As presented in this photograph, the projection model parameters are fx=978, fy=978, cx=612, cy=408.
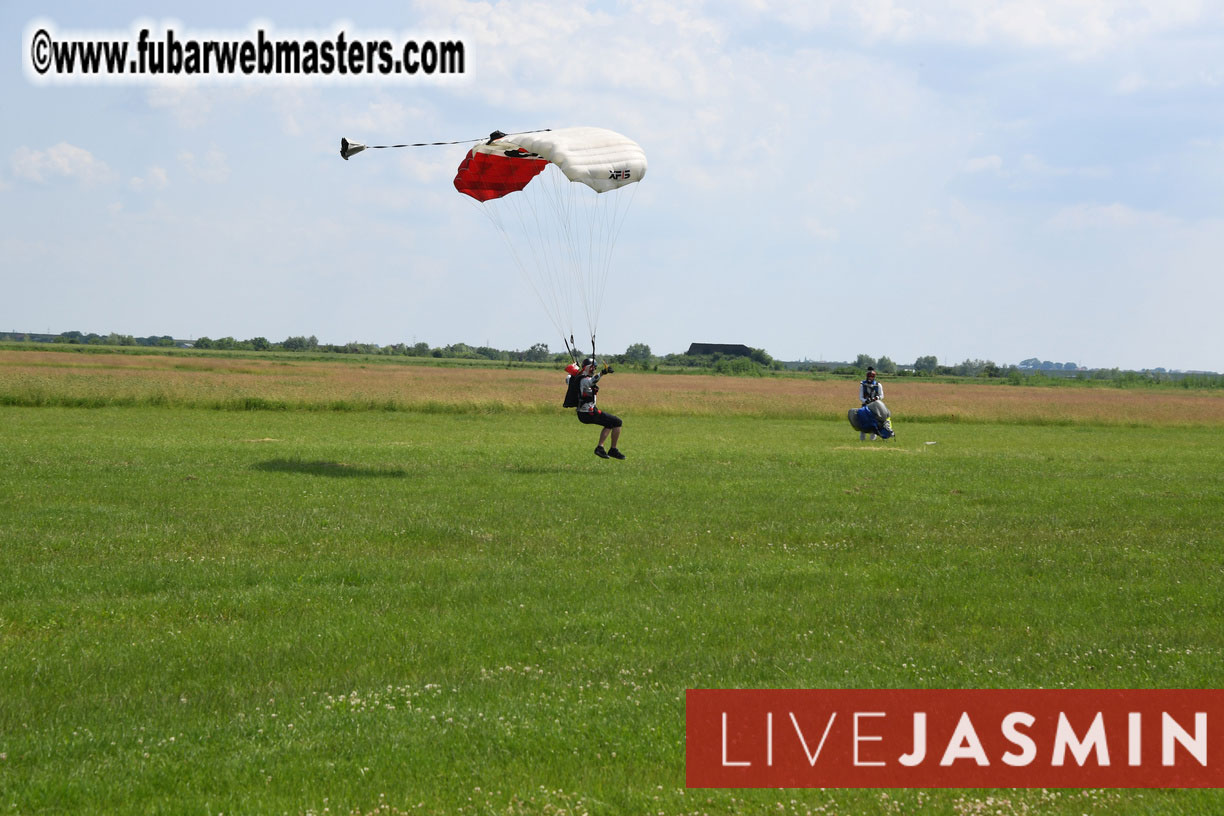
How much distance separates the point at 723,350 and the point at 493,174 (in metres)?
152

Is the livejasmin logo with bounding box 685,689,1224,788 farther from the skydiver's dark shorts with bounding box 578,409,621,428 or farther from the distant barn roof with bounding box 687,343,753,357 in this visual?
the distant barn roof with bounding box 687,343,753,357

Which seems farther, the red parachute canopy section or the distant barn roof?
the distant barn roof

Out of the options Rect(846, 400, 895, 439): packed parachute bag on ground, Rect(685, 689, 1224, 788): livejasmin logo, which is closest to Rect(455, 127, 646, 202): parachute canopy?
Rect(846, 400, 895, 439): packed parachute bag on ground

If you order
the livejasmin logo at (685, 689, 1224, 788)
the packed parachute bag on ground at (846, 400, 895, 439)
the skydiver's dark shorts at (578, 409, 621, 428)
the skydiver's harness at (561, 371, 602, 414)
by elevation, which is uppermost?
the skydiver's harness at (561, 371, 602, 414)

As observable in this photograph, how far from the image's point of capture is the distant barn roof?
170m

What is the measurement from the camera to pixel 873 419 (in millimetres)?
32188

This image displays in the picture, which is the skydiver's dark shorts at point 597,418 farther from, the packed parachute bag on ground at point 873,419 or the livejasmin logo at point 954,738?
the livejasmin logo at point 954,738

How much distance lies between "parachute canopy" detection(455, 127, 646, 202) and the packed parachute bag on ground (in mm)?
13797

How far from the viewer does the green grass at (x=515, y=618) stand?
6258 millimetres

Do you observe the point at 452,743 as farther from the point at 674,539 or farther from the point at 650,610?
the point at 674,539

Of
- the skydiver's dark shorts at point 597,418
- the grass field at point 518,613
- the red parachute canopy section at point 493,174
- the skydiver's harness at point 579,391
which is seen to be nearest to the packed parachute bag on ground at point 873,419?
the grass field at point 518,613

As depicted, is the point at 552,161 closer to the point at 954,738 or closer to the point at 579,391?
the point at 579,391

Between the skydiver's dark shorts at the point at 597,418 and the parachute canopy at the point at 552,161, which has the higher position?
the parachute canopy at the point at 552,161

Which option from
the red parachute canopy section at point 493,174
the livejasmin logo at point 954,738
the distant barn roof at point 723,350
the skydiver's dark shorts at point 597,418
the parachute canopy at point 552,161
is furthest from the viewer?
the distant barn roof at point 723,350
